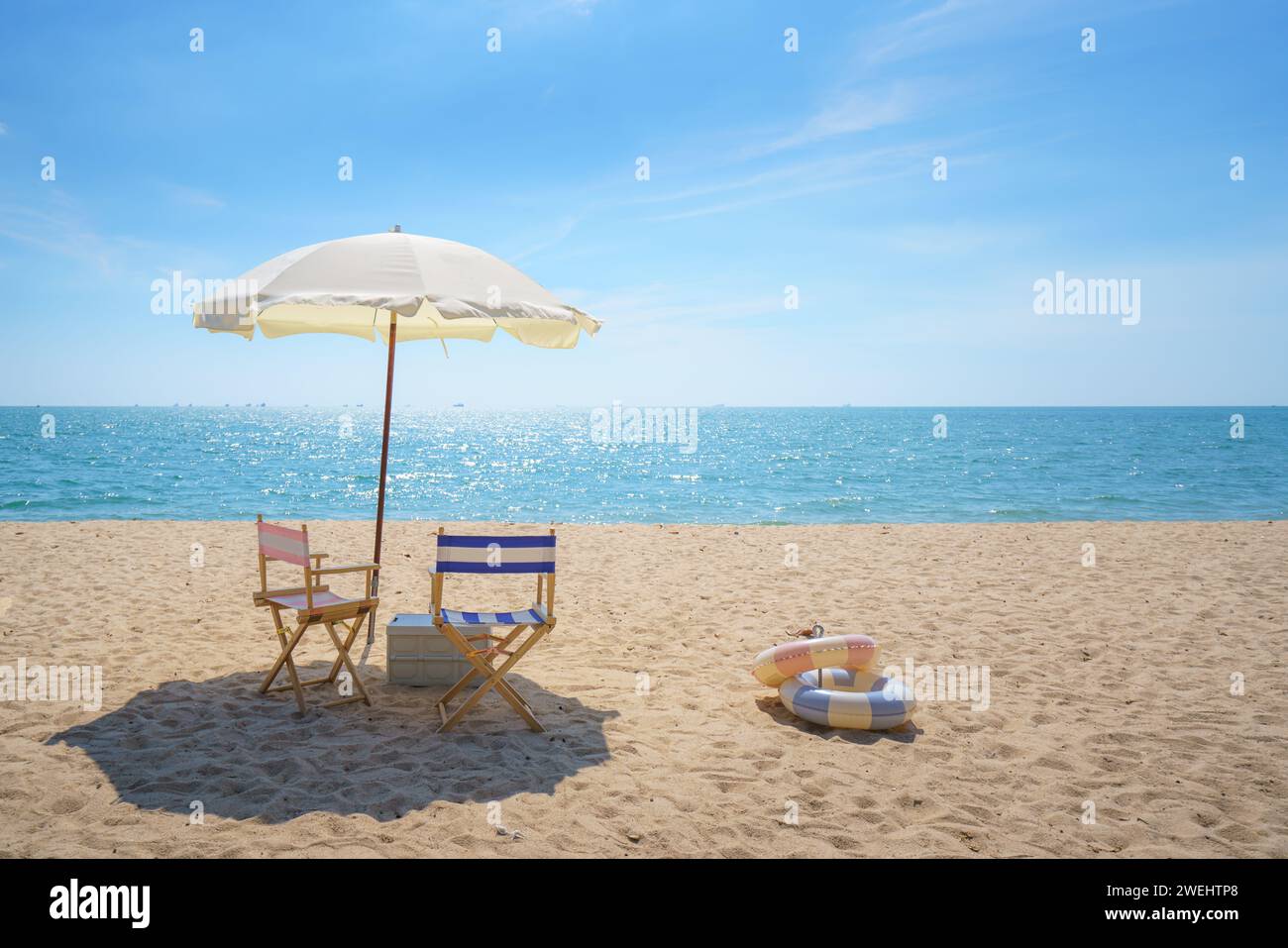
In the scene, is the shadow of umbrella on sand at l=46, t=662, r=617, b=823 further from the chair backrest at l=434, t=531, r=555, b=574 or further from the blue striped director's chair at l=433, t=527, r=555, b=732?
the chair backrest at l=434, t=531, r=555, b=574

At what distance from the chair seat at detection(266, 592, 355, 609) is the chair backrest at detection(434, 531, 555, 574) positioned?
824 millimetres

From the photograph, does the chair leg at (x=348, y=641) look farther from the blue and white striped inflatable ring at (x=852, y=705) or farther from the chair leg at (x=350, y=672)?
the blue and white striped inflatable ring at (x=852, y=705)

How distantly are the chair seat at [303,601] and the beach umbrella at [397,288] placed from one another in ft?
2.08

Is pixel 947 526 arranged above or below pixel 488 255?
below

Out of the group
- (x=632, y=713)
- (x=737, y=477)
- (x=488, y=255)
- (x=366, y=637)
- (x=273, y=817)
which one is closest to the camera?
(x=273, y=817)

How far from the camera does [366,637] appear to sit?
5715mm

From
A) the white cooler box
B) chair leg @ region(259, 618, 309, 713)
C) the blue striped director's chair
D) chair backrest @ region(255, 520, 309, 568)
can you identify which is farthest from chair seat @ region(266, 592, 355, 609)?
the blue striped director's chair

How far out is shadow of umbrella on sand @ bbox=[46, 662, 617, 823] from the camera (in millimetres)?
3250

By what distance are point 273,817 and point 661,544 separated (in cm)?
764

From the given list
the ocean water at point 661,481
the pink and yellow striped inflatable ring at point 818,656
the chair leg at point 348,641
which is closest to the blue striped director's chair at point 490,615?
the chair leg at point 348,641

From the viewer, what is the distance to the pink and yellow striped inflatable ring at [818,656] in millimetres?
4461

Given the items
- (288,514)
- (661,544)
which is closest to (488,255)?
(661,544)

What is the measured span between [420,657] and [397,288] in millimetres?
2310
